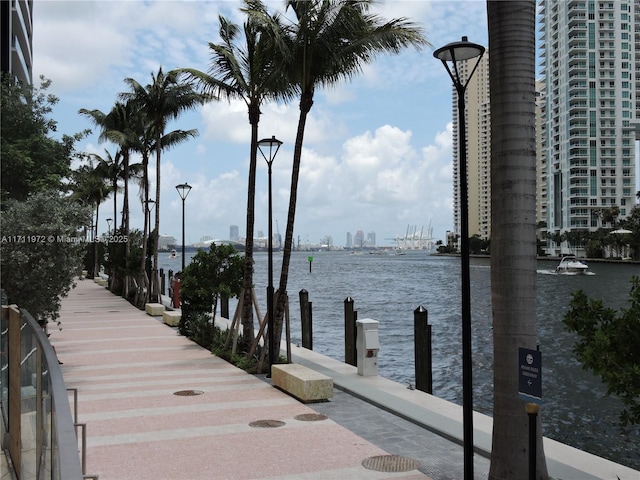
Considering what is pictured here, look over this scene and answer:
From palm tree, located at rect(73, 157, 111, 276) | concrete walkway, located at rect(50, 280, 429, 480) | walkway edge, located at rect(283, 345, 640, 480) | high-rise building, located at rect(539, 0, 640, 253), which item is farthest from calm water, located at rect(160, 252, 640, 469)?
high-rise building, located at rect(539, 0, 640, 253)

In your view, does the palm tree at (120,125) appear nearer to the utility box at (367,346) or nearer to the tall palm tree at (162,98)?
the tall palm tree at (162,98)

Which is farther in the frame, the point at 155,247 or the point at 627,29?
the point at 627,29

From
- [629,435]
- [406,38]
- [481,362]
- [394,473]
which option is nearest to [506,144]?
[394,473]

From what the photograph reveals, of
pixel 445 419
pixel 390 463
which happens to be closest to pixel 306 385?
pixel 445 419

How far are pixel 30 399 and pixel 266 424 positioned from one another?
3.78 metres

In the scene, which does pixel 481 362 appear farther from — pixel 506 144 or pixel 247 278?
pixel 506 144

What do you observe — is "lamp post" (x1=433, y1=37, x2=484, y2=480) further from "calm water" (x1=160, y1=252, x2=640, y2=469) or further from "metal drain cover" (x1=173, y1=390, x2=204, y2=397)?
"metal drain cover" (x1=173, y1=390, x2=204, y2=397)

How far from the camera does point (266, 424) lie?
898cm

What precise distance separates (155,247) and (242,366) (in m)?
20.2

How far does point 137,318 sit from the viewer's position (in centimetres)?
2488

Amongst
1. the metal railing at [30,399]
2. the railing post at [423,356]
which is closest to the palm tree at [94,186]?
the railing post at [423,356]

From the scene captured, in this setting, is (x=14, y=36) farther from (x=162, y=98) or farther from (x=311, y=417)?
(x=311, y=417)

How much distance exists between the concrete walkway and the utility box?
2.00 m

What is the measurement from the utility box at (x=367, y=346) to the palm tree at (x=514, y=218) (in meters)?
6.60
